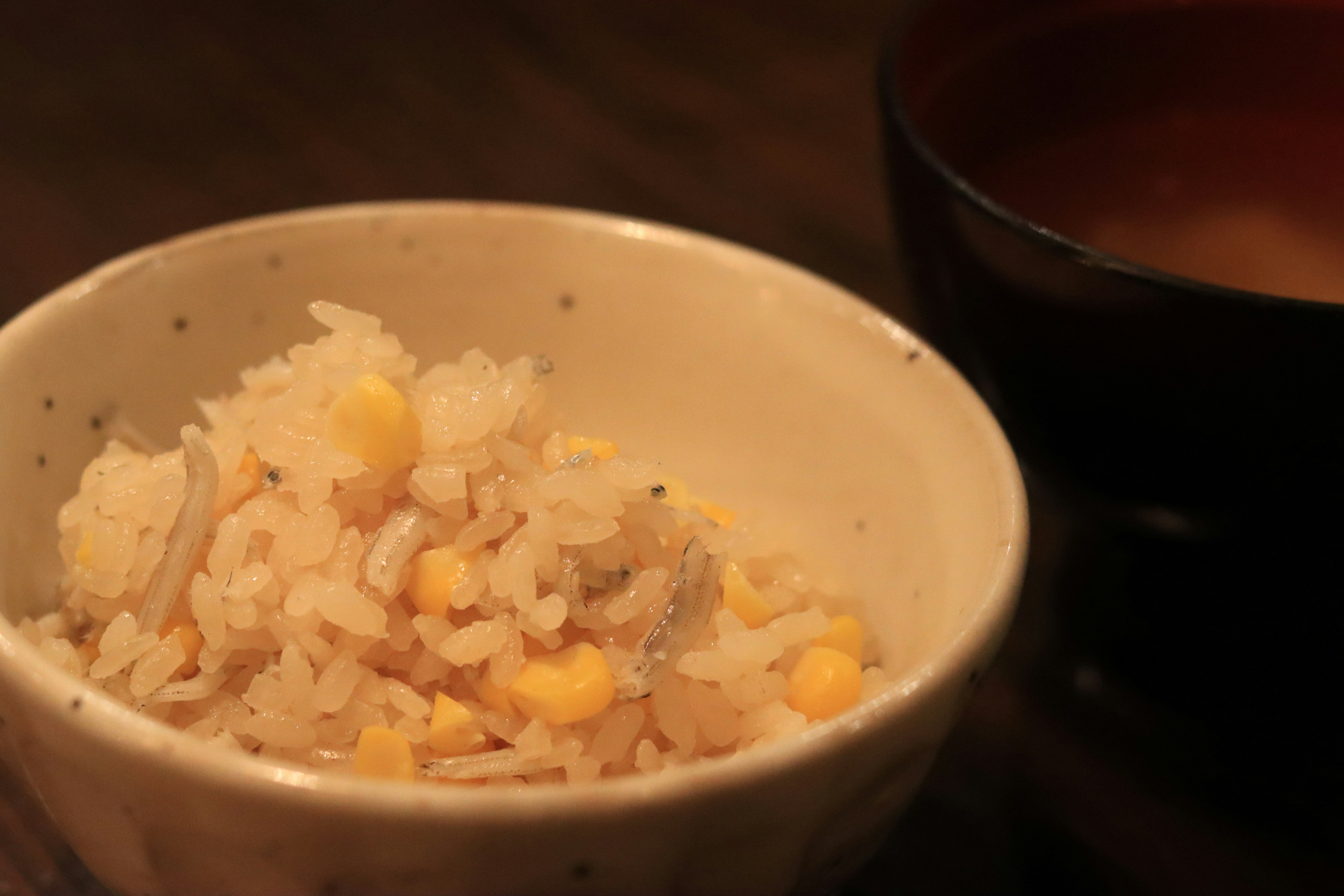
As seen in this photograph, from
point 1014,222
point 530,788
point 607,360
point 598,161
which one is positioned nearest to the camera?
point 530,788

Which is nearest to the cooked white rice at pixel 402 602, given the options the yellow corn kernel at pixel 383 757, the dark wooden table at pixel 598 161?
the yellow corn kernel at pixel 383 757

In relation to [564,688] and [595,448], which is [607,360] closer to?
[595,448]

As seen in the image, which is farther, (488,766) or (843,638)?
(843,638)

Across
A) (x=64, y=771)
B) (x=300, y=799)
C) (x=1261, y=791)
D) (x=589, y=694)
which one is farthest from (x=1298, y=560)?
(x=64, y=771)

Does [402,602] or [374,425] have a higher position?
[374,425]

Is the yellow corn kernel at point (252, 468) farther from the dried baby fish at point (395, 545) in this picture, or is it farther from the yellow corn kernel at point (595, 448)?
the yellow corn kernel at point (595, 448)

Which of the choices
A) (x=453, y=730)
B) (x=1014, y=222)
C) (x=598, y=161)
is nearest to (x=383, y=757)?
(x=453, y=730)

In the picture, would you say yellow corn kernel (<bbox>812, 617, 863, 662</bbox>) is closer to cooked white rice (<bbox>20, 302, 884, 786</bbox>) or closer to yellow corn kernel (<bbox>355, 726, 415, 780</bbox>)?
cooked white rice (<bbox>20, 302, 884, 786</bbox>)
